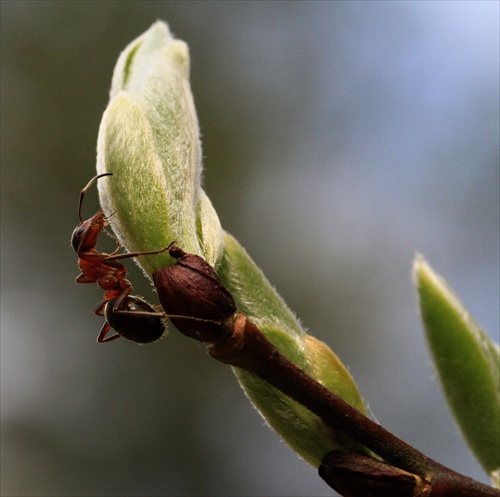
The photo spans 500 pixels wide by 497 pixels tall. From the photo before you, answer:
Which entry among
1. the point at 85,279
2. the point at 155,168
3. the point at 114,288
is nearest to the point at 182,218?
the point at 155,168

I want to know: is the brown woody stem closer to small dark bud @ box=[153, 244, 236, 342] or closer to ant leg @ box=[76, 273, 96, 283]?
small dark bud @ box=[153, 244, 236, 342]

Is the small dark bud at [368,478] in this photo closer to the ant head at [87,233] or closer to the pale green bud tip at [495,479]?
the pale green bud tip at [495,479]

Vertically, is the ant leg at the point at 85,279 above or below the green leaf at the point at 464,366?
above

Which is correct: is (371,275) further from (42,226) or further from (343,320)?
(42,226)

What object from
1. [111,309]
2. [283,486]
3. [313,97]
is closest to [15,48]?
[313,97]

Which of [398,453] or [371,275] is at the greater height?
[371,275]

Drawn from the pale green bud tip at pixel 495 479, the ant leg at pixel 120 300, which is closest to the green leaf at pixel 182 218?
the ant leg at pixel 120 300
